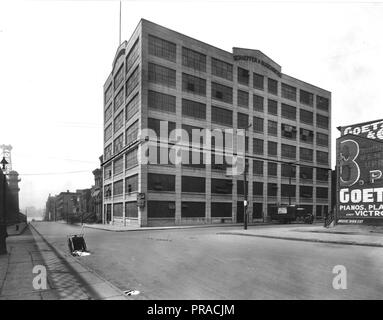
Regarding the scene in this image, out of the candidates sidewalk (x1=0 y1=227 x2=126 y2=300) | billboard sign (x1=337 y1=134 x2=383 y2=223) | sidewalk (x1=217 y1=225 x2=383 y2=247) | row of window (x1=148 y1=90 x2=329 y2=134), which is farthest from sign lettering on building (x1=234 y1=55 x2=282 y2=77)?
sidewalk (x1=0 y1=227 x2=126 y2=300)

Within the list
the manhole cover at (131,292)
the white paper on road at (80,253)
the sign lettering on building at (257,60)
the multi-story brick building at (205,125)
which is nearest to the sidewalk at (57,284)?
the manhole cover at (131,292)

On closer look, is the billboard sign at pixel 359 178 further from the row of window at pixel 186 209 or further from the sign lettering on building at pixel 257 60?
the sign lettering on building at pixel 257 60

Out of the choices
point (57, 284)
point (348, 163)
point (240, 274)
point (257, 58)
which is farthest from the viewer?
point (257, 58)

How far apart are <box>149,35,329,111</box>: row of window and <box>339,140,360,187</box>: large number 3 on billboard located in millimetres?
24528

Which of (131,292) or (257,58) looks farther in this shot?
(257,58)

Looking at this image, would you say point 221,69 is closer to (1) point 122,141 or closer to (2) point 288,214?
(1) point 122,141

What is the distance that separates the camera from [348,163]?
25.1m

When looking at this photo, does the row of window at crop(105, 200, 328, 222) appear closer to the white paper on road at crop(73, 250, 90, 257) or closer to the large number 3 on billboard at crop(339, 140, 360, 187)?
the large number 3 on billboard at crop(339, 140, 360, 187)

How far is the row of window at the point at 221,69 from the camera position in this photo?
4113 cm

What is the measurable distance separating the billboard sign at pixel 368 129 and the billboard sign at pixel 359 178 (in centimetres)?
41

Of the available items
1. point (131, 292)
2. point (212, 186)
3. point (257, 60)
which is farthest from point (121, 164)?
point (131, 292)

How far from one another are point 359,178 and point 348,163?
A: 1.44 metres

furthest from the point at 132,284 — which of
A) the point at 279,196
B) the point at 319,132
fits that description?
the point at 319,132

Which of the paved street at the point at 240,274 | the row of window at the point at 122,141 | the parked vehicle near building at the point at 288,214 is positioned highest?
the row of window at the point at 122,141
